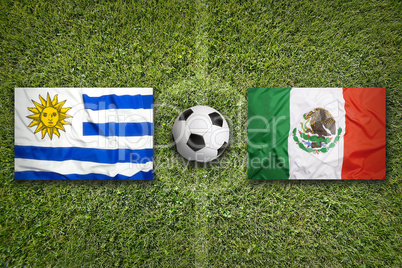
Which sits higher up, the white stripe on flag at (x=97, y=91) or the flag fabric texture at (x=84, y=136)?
the white stripe on flag at (x=97, y=91)

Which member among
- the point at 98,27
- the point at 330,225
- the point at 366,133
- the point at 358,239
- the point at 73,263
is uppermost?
the point at 98,27

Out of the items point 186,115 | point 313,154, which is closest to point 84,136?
point 186,115

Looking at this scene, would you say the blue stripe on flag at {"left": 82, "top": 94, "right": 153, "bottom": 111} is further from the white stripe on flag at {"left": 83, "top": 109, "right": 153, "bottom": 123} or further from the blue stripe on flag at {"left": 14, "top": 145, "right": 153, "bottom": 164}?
the blue stripe on flag at {"left": 14, "top": 145, "right": 153, "bottom": 164}

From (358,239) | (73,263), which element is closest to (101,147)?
(73,263)

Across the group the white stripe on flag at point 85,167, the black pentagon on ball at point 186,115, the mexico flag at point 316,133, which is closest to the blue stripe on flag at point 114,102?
the black pentagon on ball at point 186,115

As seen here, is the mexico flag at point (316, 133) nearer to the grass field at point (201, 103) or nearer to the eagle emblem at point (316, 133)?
the eagle emblem at point (316, 133)

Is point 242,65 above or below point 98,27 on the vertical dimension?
below

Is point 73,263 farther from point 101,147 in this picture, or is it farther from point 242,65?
point 242,65
